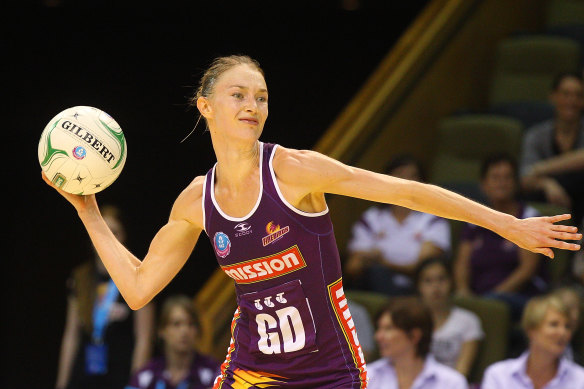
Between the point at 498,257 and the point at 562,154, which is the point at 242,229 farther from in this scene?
the point at 562,154

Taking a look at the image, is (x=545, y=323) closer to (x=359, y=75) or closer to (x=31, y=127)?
(x=359, y=75)

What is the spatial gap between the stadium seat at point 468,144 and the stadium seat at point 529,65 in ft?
1.52

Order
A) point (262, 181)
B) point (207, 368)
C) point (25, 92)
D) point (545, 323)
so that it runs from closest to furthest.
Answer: point (262, 181)
point (545, 323)
point (207, 368)
point (25, 92)

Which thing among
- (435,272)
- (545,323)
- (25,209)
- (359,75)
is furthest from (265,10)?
(545,323)

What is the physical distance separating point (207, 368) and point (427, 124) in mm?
2927

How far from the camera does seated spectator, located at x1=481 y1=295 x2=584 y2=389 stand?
5285mm

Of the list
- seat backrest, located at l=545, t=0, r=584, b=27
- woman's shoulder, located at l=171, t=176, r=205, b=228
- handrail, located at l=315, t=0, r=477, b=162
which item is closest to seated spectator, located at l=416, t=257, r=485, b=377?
handrail, located at l=315, t=0, r=477, b=162

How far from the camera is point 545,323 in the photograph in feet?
17.4

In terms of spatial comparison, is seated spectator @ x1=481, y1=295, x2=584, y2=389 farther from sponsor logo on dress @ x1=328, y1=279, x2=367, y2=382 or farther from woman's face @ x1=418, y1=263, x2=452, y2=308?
sponsor logo on dress @ x1=328, y1=279, x2=367, y2=382

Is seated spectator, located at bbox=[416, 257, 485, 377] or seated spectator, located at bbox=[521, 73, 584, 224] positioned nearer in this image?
seated spectator, located at bbox=[416, 257, 485, 377]

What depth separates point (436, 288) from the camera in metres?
5.90

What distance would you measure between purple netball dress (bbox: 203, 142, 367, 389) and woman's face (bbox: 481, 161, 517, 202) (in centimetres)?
291

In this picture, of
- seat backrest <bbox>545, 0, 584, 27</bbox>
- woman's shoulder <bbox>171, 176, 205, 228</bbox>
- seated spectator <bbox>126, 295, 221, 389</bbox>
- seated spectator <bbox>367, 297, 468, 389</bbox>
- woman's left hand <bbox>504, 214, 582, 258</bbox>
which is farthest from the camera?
seat backrest <bbox>545, 0, 584, 27</bbox>

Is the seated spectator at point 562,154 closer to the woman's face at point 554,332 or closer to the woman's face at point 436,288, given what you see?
the woman's face at point 436,288
